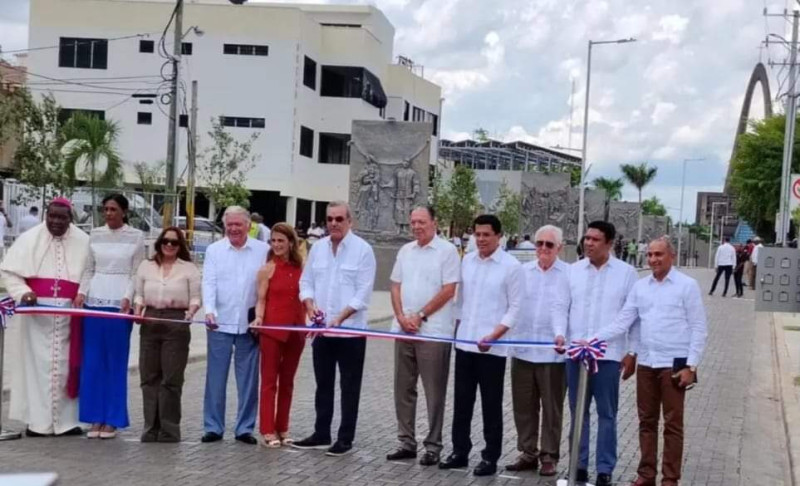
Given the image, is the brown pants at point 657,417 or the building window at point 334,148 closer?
the brown pants at point 657,417

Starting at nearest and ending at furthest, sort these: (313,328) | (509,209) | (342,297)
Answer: (313,328), (342,297), (509,209)

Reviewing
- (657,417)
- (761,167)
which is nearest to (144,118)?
(761,167)

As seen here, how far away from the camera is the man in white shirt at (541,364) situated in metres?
8.35

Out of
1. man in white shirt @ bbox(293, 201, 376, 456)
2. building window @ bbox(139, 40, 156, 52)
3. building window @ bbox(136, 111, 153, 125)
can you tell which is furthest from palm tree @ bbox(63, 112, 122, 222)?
man in white shirt @ bbox(293, 201, 376, 456)

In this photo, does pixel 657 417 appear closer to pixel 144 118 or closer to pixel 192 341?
pixel 192 341

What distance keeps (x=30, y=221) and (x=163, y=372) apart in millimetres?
18967

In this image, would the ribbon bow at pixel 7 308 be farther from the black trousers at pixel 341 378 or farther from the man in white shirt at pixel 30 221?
the man in white shirt at pixel 30 221

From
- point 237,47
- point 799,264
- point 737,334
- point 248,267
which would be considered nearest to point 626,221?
point 237,47

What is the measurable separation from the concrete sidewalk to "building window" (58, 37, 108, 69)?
1297 inches

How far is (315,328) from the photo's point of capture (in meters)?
8.89

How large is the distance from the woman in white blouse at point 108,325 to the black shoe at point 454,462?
282 centimetres

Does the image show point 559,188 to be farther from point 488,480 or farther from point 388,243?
point 488,480

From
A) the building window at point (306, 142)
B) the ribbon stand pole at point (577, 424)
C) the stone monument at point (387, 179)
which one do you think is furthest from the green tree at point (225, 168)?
the ribbon stand pole at point (577, 424)

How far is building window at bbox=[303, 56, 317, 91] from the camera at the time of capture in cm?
5607
